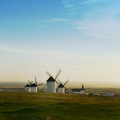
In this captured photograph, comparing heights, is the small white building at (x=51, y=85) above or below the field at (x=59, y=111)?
above

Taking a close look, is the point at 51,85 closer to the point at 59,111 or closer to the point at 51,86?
the point at 51,86

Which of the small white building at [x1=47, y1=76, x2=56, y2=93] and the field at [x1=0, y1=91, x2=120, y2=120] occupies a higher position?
the small white building at [x1=47, y1=76, x2=56, y2=93]

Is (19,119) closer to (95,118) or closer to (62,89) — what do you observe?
(95,118)

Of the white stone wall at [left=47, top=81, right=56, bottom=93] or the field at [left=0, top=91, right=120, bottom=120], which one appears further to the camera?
the white stone wall at [left=47, top=81, right=56, bottom=93]

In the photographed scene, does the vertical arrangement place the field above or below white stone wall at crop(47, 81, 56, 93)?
below

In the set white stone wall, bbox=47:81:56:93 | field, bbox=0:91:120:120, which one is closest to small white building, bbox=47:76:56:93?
white stone wall, bbox=47:81:56:93

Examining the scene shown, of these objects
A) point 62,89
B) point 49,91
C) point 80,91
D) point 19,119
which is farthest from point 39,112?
point 80,91

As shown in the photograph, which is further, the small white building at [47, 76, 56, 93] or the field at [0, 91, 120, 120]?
the small white building at [47, 76, 56, 93]

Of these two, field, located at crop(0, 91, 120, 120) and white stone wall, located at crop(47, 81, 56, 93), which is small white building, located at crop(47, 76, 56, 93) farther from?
field, located at crop(0, 91, 120, 120)

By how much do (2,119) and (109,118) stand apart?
15.4 metres

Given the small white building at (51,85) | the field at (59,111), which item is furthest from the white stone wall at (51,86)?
the field at (59,111)

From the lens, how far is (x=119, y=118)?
3319 cm

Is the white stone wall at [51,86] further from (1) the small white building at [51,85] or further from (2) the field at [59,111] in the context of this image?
(2) the field at [59,111]

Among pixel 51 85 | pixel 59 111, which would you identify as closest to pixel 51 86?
pixel 51 85
